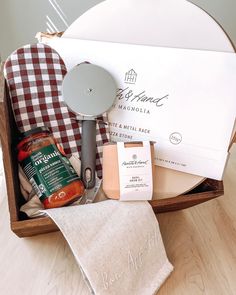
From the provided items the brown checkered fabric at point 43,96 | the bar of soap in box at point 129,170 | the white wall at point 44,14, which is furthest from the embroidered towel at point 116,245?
the white wall at point 44,14

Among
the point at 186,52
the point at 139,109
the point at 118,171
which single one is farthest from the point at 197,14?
the point at 118,171

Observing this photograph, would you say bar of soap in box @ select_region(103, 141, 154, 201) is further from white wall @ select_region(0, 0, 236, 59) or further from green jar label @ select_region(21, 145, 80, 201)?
white wall @ select_region(0, 0, 236, 59)

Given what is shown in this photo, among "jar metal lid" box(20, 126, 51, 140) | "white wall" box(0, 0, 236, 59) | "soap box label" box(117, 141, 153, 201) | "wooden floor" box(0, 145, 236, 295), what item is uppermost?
"white wall" box(0, 0, 236, 59)

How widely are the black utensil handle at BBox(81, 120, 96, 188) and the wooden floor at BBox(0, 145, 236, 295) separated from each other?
0.13 m

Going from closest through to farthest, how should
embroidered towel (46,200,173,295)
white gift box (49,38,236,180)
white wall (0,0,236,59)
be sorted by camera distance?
1. embroidered towel (46,200,173,295)
2. white gift box (49,38,236,180)
3. white wall (0,0,236,59)

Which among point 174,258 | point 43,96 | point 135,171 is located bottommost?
point 174,258

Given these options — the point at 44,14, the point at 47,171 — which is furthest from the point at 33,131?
the point at 44,14

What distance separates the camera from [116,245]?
0.48 meters

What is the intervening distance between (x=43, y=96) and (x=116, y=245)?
1.01 feet

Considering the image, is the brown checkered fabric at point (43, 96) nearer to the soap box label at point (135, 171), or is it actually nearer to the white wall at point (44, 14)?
the soap box label at point (135, 171)

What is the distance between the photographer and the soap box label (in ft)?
1.72

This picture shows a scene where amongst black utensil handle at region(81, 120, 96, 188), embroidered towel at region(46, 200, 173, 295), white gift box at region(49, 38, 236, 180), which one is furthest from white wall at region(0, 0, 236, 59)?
embroidered towel at region(46, 200, 173, 295)

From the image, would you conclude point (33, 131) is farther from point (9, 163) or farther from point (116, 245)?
point (116, 245)

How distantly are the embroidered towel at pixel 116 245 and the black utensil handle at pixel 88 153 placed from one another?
0.21 feet
